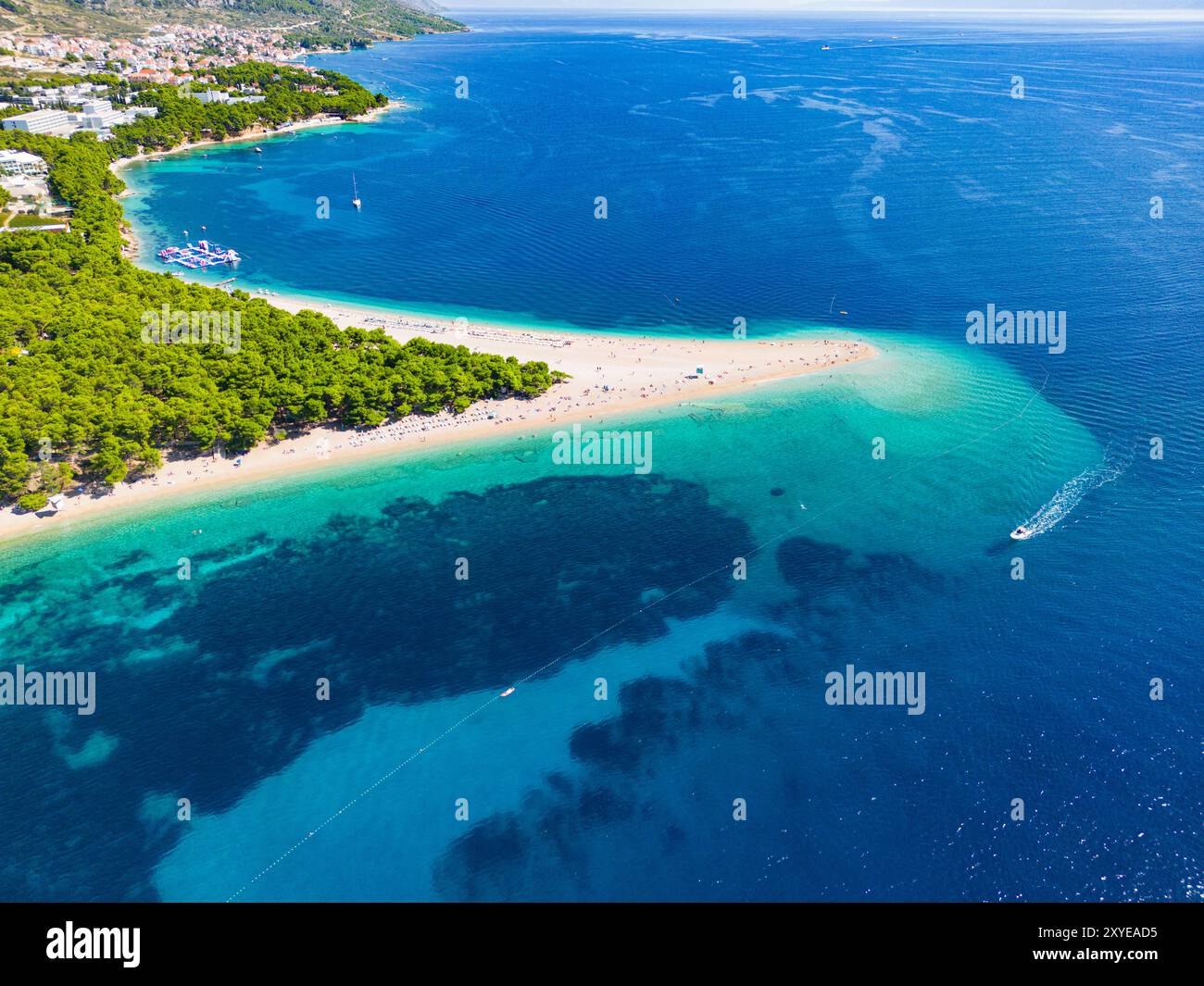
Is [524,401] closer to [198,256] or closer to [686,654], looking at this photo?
[686,654]

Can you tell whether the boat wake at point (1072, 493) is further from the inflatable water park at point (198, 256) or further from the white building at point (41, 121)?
the white building at point (41, 121)

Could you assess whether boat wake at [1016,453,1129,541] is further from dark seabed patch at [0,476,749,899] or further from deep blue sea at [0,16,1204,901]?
dark seabed patch at [0,476,749,899]

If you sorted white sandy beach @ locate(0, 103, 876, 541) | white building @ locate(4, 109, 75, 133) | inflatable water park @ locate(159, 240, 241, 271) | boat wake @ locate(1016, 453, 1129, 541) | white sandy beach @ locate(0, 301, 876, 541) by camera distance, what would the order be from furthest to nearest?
1. white building @ locate(4, 109, 75, 133)
2. inflatable water park @ locate(159, 240, 241, 271)
3. white sandy beach @ locate(0, 301, 876, 541)
4. white sandy beach @ locate(0, 103, 876, 541)
5. boat wake @ locate(1016, 453, 1129, 541)

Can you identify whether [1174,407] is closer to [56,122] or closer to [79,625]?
[79,625]

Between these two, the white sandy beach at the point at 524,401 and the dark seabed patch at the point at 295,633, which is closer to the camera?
the dark seabed patch at the point at 295,633

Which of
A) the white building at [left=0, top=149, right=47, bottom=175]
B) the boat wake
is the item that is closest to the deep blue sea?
the boat wake

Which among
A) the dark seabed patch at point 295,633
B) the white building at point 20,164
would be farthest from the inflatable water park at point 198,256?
the dark seabed patch at point 295,633
